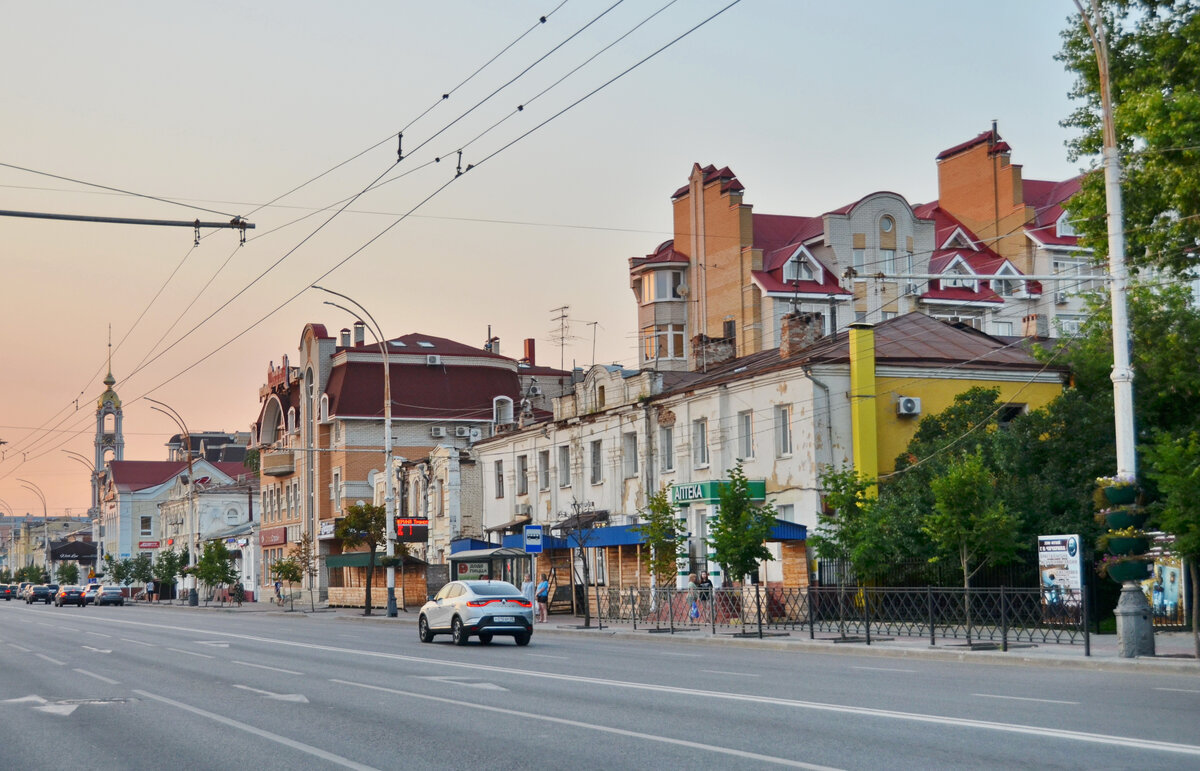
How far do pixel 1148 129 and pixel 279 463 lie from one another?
61777 mm

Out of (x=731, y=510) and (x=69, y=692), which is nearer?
(x=69, y=692)

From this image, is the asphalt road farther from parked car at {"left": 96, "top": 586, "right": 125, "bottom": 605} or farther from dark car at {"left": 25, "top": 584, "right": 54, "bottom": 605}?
dark car at {"left": 25, "top": 584, "right": 54, "bottom": 605}

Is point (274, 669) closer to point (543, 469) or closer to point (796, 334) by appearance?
point (796, 334)

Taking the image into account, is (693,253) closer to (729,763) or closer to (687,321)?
(687,321)

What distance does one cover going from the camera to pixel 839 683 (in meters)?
18.3

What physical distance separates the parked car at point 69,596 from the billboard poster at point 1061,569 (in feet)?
Result: 217

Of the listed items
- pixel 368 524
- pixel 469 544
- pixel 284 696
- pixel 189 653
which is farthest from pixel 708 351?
pixel 284 696

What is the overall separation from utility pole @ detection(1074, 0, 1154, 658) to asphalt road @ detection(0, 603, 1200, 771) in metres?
1.38

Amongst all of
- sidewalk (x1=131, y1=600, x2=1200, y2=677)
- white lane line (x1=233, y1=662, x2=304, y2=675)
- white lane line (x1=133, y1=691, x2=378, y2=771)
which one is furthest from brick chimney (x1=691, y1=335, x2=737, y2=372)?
white lane line (x1=133, y1=691, x2=378, y2=771)

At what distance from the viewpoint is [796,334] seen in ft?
136

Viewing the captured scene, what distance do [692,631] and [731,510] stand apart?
11.9ft

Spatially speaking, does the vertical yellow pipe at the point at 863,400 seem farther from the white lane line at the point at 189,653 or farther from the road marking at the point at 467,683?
the road marking at the point at 467,683

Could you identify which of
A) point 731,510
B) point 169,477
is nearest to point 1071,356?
point 731,510

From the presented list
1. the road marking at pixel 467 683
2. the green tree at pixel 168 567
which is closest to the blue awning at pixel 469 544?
the road marking at pixel 467 683
